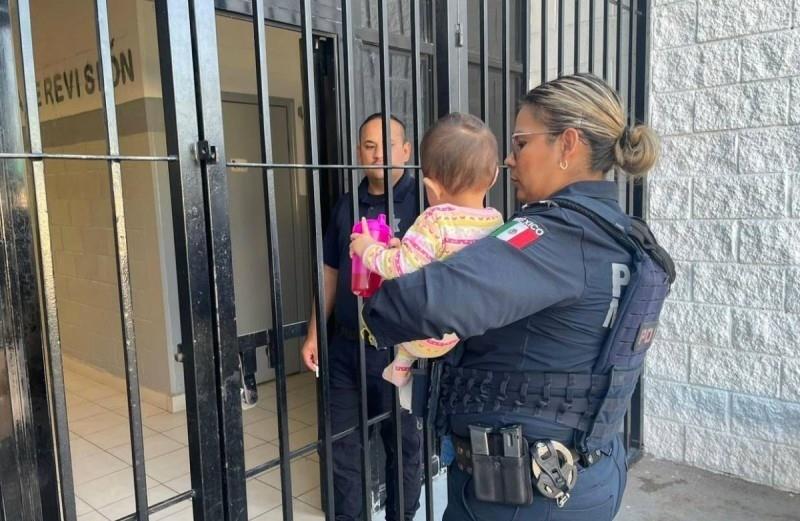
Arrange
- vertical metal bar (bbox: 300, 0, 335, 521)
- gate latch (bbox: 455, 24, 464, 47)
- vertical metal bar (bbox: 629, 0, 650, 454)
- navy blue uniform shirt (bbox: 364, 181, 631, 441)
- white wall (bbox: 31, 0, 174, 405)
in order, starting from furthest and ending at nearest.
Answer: white wall (bbox: 31, 0, 174, 405) → vertical metal bar (bbox: 629, 0, 650, 454) → gate latch (bbox: 455, 24, 464, 47) → vertical metal bar (bbox: 300, 0, 335, 521) → navy blue uniform shirt (bbox: 364, 181, 631, 441)

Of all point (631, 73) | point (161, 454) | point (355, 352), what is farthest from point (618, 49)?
point (161, 454)

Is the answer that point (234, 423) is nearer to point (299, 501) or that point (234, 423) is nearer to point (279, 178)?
point (299, 501)

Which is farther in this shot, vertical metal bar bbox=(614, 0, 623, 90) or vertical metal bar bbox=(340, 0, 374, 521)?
vertical metal bar bbox=(614, 0, 623, 90)

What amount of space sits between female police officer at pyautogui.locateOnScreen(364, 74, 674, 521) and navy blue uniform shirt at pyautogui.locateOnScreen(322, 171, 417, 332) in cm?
112

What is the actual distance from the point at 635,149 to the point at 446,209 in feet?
1.49

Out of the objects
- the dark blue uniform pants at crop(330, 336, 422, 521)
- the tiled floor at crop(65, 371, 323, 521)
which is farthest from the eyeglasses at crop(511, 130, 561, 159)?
the tiled floor at crop(65, 371, 323, 521)

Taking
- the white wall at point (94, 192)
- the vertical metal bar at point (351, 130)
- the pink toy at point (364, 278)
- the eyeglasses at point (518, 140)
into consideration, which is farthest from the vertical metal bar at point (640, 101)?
the white wall at point (94, 192)

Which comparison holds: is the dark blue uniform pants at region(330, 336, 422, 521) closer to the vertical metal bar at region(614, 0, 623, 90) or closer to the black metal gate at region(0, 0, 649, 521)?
the black metal gate at region(0, 0, 649, 521)

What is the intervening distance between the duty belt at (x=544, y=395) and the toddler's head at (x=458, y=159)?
426 millimetres

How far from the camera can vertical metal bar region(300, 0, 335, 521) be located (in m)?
1.74

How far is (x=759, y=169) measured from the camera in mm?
3152

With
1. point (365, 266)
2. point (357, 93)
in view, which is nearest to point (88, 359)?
point (357, 93)

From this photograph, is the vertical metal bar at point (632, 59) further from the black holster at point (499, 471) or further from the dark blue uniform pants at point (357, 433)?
the black holster at point (499, 471)

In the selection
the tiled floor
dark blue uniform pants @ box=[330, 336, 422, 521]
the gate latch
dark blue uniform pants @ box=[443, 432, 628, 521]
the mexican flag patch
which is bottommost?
the tiled floor
